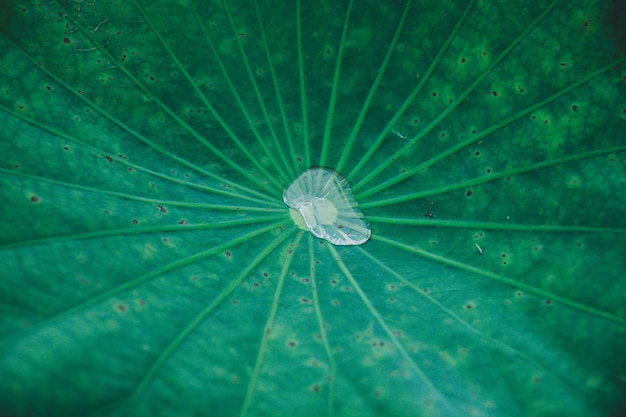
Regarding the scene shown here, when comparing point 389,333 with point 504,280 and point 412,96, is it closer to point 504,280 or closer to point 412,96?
point 504,280

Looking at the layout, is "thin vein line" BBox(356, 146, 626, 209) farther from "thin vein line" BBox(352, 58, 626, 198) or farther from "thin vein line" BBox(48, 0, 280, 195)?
"thin vein line" BBox(48, 0, 280, 195)

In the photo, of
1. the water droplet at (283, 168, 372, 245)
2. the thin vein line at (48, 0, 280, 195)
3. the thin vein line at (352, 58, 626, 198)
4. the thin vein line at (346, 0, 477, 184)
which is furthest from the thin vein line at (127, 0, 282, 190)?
the thin vein line at (352, 58, 626, 198)

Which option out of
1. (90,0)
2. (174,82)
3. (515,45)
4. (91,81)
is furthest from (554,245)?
(90,0)

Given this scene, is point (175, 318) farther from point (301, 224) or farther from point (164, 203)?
point (301, 224)

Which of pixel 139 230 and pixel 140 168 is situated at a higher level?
pixel 140 168

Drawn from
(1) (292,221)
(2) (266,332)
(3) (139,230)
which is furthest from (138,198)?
(2) (266,332)

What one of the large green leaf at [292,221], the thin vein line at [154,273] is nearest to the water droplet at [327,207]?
the large green leaf at [292,221]

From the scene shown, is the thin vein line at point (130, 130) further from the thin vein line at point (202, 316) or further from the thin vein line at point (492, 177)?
the thin vein line at point (492, 177)
